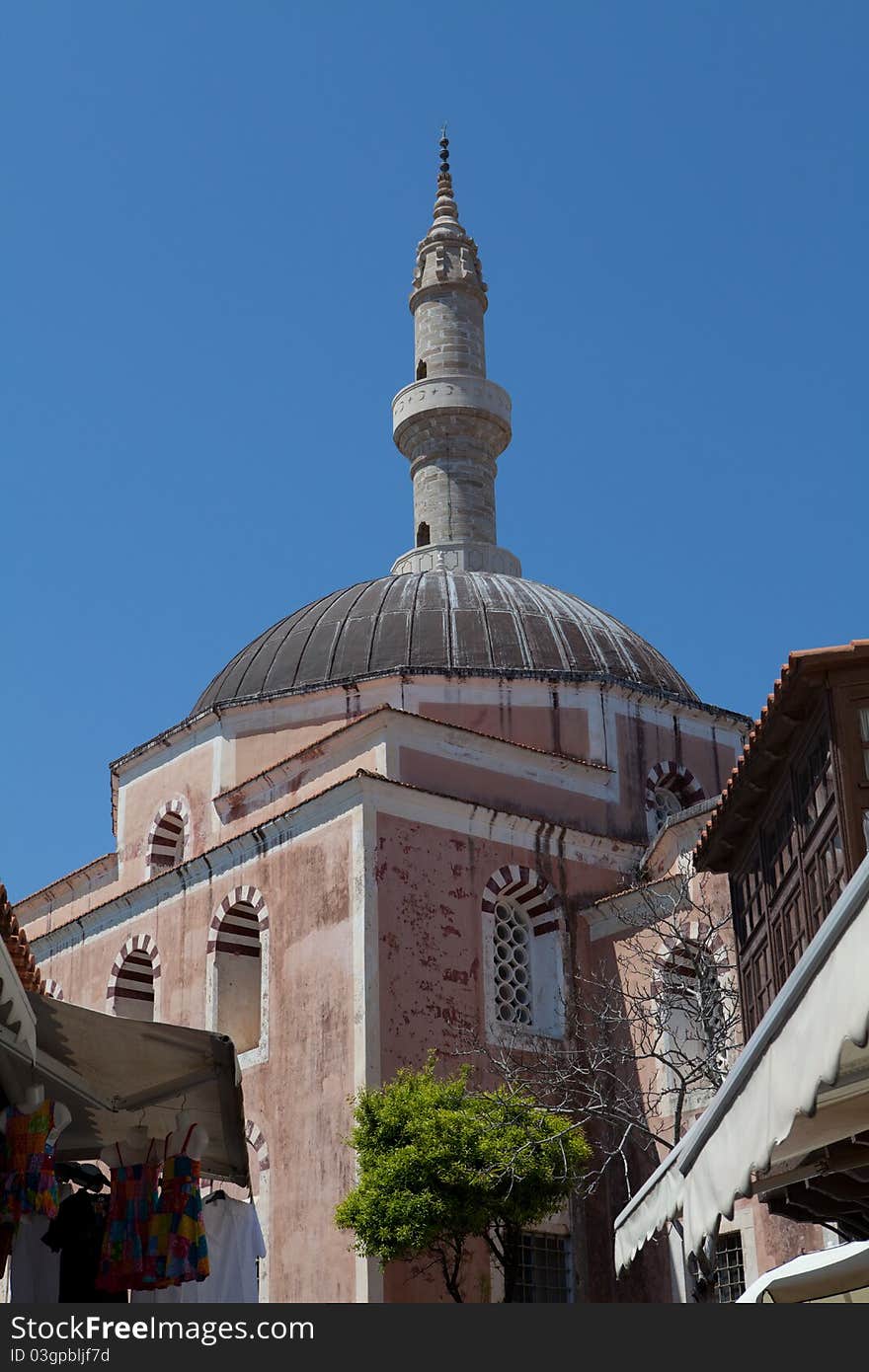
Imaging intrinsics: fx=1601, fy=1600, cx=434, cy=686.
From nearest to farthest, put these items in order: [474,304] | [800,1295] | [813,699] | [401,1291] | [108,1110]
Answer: [800,1295], [108,1110], [813,699], [401,1291], [474,304]

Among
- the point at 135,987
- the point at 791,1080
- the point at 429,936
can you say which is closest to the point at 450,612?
the point at 429,936

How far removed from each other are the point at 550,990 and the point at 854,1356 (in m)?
13.1

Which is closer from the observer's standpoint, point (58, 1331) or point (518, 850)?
point (58, 1331)

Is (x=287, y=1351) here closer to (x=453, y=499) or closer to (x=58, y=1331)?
(x=58, y=1331)

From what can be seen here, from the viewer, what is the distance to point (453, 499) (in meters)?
23.4

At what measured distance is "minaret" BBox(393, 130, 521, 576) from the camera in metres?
23.0

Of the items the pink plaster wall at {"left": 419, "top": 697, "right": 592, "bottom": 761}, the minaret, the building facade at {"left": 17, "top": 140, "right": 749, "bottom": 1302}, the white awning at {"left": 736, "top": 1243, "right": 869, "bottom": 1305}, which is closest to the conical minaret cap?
the minaret

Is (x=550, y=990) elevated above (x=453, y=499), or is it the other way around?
(x=453, y=499)

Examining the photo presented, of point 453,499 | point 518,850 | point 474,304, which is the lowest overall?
point 518,850

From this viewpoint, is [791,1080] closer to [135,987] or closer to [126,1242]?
[126,1242]

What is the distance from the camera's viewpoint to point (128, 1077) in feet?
21.7

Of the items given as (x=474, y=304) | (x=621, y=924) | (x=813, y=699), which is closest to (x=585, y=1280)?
(x=621, y=924)

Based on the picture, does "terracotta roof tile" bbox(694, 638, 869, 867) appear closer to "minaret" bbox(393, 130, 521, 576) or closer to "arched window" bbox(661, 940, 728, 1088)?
"arched window" bbox(661, 940, 728, 1088)

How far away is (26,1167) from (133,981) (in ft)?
39.4
